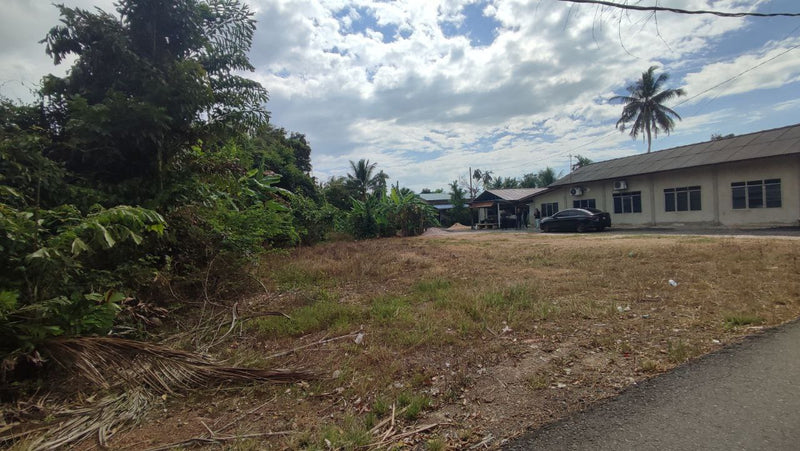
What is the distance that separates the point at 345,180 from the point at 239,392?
114 ft

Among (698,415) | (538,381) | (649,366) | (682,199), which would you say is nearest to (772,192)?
(682,199)

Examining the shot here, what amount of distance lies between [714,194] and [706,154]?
2.22 m

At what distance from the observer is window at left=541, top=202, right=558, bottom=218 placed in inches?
1059

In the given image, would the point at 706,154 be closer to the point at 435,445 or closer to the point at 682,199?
the point at 682,199

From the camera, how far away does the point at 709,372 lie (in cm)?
289

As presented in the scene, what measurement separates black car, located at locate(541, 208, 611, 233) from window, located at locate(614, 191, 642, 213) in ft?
8.39

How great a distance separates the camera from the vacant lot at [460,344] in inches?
95.6

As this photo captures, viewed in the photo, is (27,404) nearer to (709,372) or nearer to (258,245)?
(258,245)

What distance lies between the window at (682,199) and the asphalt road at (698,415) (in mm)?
19237

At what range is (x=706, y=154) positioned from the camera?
59.2 ft

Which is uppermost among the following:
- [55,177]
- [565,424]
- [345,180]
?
[345,180]

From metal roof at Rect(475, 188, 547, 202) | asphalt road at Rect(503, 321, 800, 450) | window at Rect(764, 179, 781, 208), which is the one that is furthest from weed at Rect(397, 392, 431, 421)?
metal roof at Rect(475, 188, 547, 202)

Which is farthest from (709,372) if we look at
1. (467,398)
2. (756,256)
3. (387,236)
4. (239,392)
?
(387,236)

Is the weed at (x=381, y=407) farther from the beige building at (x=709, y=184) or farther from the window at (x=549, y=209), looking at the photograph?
the window at (x=549, y=209)
